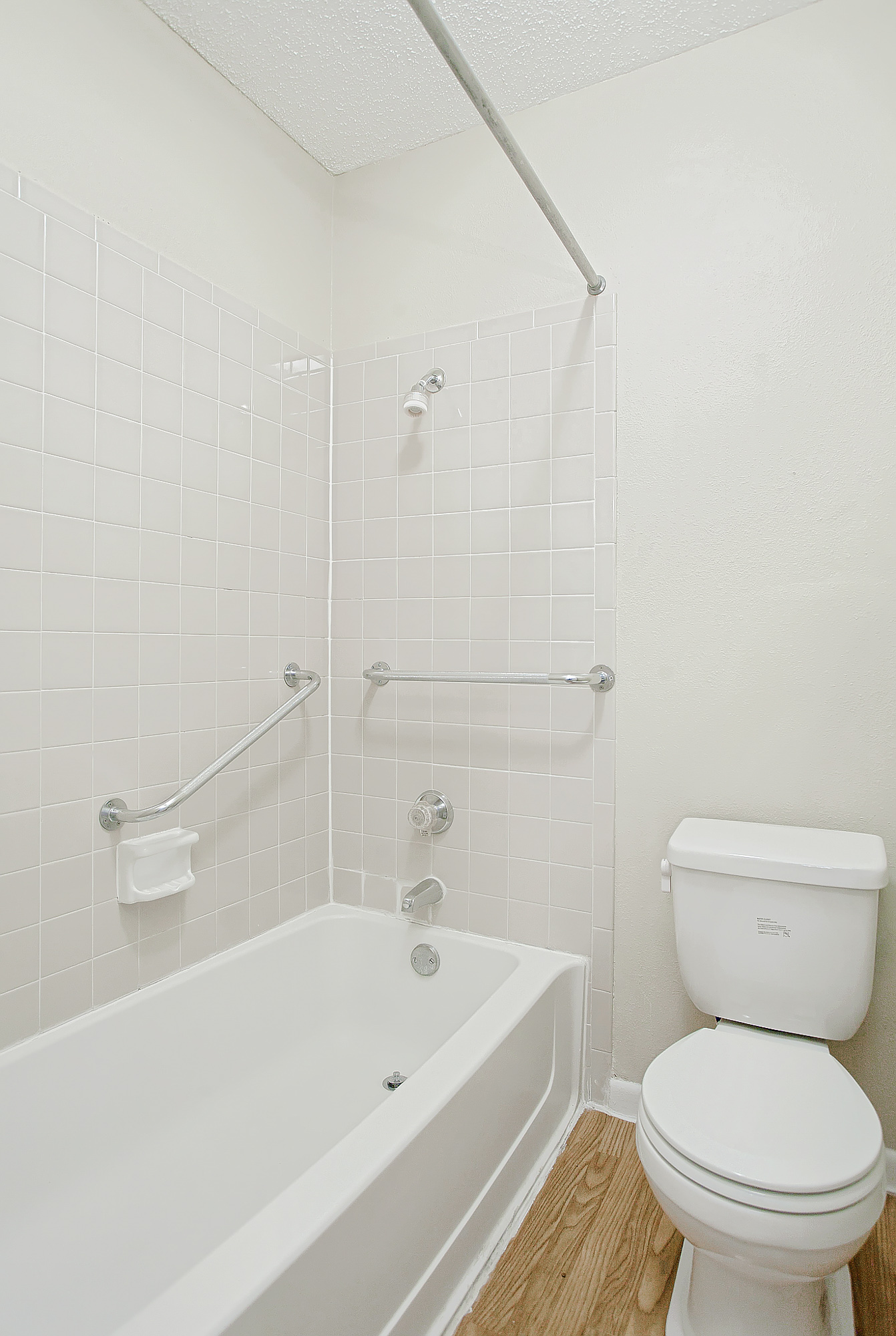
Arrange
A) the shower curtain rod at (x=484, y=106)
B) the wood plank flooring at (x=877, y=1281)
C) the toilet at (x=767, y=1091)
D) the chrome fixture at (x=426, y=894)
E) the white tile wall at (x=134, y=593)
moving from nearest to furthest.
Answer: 1. the shower curtain rod at (x=484, y=106)
2. the toilet at (x=767, y=1091)
3. the wood plank flooring at (x=877, y=1281)
4. the white tile wall at (x=134, y=593)
5. the chrome fixture at (x=426, y=894)

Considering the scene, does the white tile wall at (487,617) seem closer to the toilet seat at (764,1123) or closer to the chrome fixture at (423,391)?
the chrome fixture at (423,391)

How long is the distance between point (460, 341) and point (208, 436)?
0.73m

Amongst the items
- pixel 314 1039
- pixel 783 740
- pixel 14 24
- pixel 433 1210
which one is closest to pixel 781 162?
pixel 783 740

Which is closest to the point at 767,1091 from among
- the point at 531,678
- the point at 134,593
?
the point at 531,678

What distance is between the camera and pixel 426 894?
197 centimetres

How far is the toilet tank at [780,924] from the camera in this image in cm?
140

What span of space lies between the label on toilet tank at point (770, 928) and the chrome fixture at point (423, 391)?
4.54 feet

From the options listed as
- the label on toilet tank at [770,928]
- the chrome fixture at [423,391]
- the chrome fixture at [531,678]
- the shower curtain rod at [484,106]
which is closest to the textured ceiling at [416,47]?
the shower curtain rod at [484,106]

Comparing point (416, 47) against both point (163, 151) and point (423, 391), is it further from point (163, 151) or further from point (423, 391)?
point (423, 391)

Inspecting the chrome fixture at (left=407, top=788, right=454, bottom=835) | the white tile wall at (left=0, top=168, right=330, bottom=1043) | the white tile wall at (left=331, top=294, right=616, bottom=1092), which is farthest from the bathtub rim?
the chrome fixture at (left=407, top=788, right=454, bottom=835)

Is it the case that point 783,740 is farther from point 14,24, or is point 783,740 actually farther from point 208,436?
point 14,24

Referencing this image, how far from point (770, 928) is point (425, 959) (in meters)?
0.91

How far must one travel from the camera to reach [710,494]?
1.69m

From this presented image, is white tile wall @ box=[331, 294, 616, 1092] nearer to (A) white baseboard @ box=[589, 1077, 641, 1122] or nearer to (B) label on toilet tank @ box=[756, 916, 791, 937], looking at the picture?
(A) white baseboard @ box=[589, 1077, 641, 1122]
